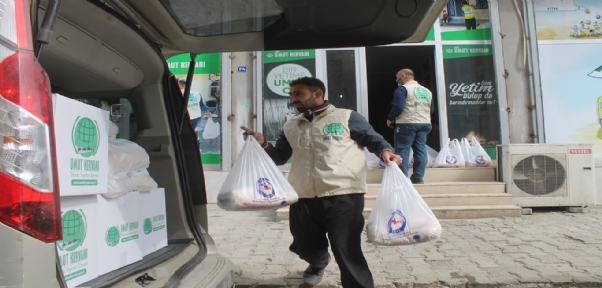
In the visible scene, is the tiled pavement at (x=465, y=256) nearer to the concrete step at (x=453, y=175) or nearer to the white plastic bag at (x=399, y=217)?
the white plastic bag at (x=399, y=217)

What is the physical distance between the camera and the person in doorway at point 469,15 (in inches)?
336

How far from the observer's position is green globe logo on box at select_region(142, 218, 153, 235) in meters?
2.32

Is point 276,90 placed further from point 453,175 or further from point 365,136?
point 365,136

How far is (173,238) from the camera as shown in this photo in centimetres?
267

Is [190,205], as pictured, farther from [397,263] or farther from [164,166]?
[397,263]

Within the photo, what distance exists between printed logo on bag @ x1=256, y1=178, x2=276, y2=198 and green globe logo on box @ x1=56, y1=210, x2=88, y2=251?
1.18 m

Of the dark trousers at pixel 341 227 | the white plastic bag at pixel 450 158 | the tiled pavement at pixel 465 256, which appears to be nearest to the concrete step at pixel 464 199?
the tiled pavement at pixel 465 256

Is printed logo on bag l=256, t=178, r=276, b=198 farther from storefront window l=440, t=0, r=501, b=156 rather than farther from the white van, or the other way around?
storefront window l=440, t=0, r=501, b=156

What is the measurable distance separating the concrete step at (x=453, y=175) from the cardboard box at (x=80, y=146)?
5.59 m

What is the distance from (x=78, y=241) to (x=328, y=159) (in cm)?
170

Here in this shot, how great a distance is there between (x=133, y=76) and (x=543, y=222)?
17.9 ft

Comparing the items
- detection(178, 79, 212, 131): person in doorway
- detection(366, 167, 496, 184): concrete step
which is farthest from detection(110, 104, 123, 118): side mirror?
detection(178, 79, 212, 131): person in doorway

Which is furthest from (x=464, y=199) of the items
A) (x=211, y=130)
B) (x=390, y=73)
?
(x=390, y=73)

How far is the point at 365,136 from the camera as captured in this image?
10.3 ft
